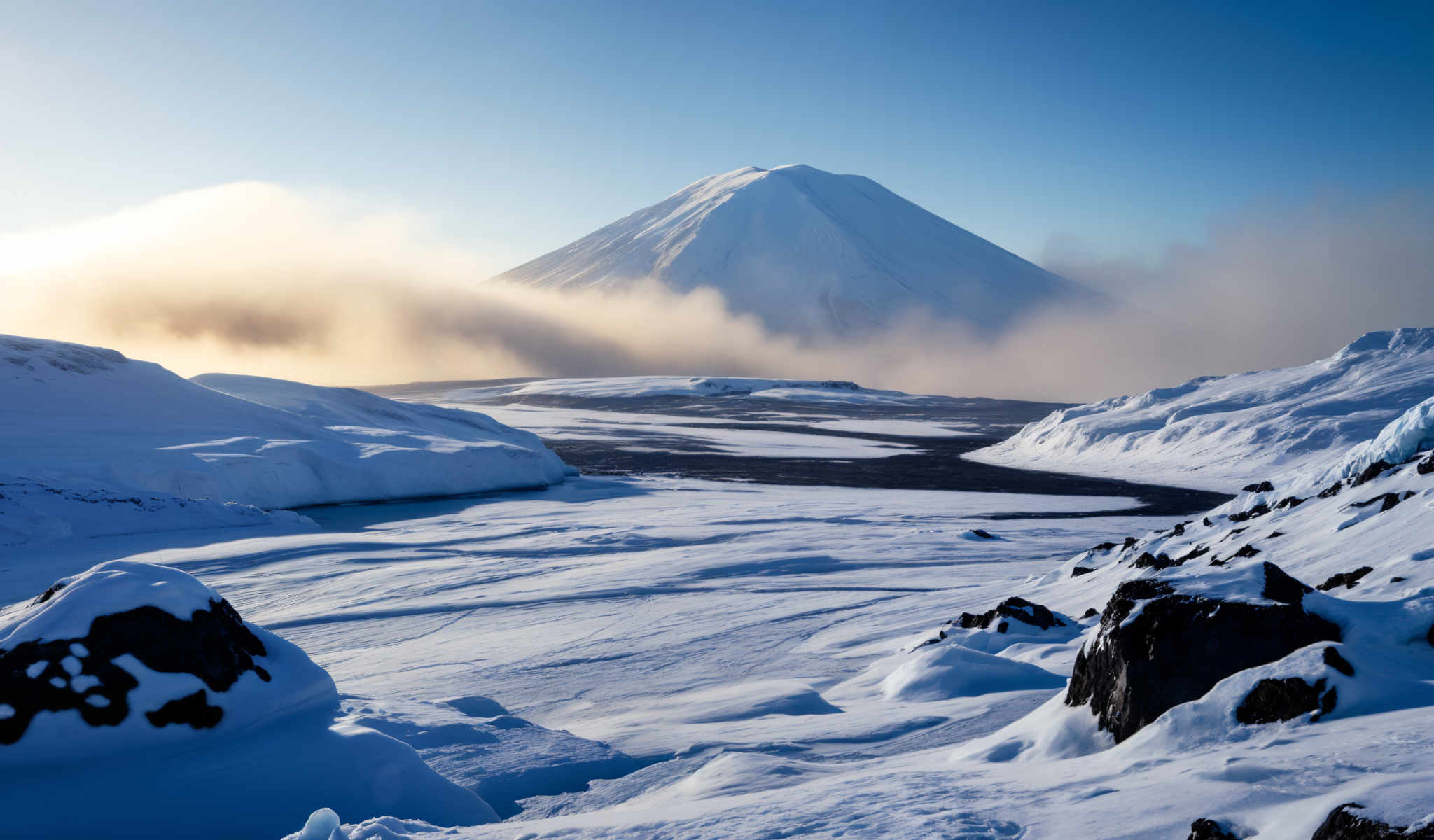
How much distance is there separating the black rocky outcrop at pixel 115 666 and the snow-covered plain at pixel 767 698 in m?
0.02

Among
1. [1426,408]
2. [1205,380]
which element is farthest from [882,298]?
[1426,408]

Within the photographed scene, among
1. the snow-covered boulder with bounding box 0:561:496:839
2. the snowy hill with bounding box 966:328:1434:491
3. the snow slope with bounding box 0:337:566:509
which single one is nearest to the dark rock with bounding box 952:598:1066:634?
the snow-covered boulder with bounding box 0:561:496:839

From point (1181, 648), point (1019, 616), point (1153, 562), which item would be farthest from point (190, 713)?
point (1153, 562)

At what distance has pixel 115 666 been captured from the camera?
3961 mm

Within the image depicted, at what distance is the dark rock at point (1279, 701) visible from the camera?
318 cm

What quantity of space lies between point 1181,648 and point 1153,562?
14.4ft

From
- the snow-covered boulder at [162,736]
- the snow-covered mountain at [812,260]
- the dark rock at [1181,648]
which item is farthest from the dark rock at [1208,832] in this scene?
the snow-covered mountain at [812,260]

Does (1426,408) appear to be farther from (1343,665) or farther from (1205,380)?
(1205,380)

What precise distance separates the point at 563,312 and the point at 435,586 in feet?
482

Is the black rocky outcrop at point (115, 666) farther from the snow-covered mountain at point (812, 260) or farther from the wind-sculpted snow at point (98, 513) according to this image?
the snow-covered mountain at point (812, 260)

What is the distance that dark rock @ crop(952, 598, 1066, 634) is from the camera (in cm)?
699

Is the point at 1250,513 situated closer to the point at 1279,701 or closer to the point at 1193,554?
the point at 1193,554

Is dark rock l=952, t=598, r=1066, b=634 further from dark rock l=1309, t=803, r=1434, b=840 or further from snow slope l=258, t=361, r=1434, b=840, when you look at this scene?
dark rock l=1309, t=803, r=1434, b=840

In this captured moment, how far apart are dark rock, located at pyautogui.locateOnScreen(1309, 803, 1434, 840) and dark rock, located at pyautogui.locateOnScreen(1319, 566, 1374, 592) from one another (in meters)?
3.24
